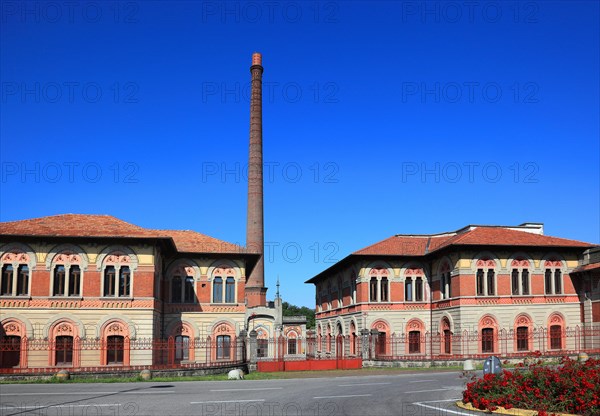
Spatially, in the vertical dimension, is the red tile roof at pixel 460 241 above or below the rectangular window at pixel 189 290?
above

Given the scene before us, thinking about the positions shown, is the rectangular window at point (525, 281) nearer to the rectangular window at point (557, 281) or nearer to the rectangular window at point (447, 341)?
the rectangular window at point (557, 281)

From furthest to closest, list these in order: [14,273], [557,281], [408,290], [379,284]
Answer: [408,290], [379,284], [557,281], [14,273]

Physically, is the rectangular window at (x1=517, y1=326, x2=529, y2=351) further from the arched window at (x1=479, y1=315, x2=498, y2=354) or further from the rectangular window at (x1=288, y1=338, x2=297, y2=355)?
the rectangular window at (x1=288, y1=338, x2=297, y2=355)

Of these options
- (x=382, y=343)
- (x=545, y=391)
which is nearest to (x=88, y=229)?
(x=382, y=343)

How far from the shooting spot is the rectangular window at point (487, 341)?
1497 inches

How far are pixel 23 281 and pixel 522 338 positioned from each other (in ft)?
95.1

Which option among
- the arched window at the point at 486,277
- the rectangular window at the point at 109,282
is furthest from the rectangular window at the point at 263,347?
the arched window at the point at 486,277

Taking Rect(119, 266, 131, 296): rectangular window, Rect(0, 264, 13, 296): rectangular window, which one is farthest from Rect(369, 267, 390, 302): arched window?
Rect(0, 264, 13, 296): rectangular window

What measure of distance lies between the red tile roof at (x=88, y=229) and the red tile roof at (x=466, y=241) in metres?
10.4

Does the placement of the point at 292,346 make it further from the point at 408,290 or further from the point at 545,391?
the point at 545,391

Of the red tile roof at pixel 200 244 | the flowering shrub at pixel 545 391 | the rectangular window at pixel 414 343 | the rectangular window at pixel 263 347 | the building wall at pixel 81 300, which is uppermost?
the red tile roof at pixel 200 244

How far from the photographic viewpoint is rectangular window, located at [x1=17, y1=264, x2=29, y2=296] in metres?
32.5

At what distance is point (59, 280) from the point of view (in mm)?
32812

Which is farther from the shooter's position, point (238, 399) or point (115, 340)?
point (115, 340)
